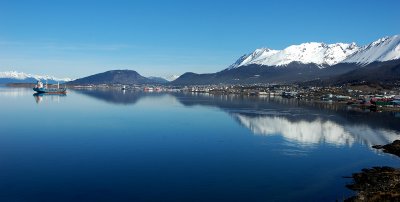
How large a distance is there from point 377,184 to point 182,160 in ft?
29.9

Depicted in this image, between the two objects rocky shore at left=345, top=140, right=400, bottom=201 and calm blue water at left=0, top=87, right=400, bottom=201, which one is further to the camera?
calm blue water at left=0, top=87, right=400, bottom=201

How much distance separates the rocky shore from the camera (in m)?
14.5

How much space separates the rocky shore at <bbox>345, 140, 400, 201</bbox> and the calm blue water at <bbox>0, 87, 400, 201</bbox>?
2.05 feet

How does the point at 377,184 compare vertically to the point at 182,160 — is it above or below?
above

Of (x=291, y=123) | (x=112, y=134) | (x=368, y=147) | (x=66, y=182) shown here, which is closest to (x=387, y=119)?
(x=291, y=123)

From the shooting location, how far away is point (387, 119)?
152ft

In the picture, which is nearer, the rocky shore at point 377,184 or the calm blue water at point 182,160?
the rocky shore at point 377,184

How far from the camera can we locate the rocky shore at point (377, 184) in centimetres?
1447

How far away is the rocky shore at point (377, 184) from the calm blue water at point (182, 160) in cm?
62

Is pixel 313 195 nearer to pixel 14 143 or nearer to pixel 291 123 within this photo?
pixel 14 143

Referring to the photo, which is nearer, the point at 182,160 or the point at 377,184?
the point at 377,184

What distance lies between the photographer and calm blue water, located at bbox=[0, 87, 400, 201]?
625 inches

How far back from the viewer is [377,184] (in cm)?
1666

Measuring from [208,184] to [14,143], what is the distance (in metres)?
14.2
